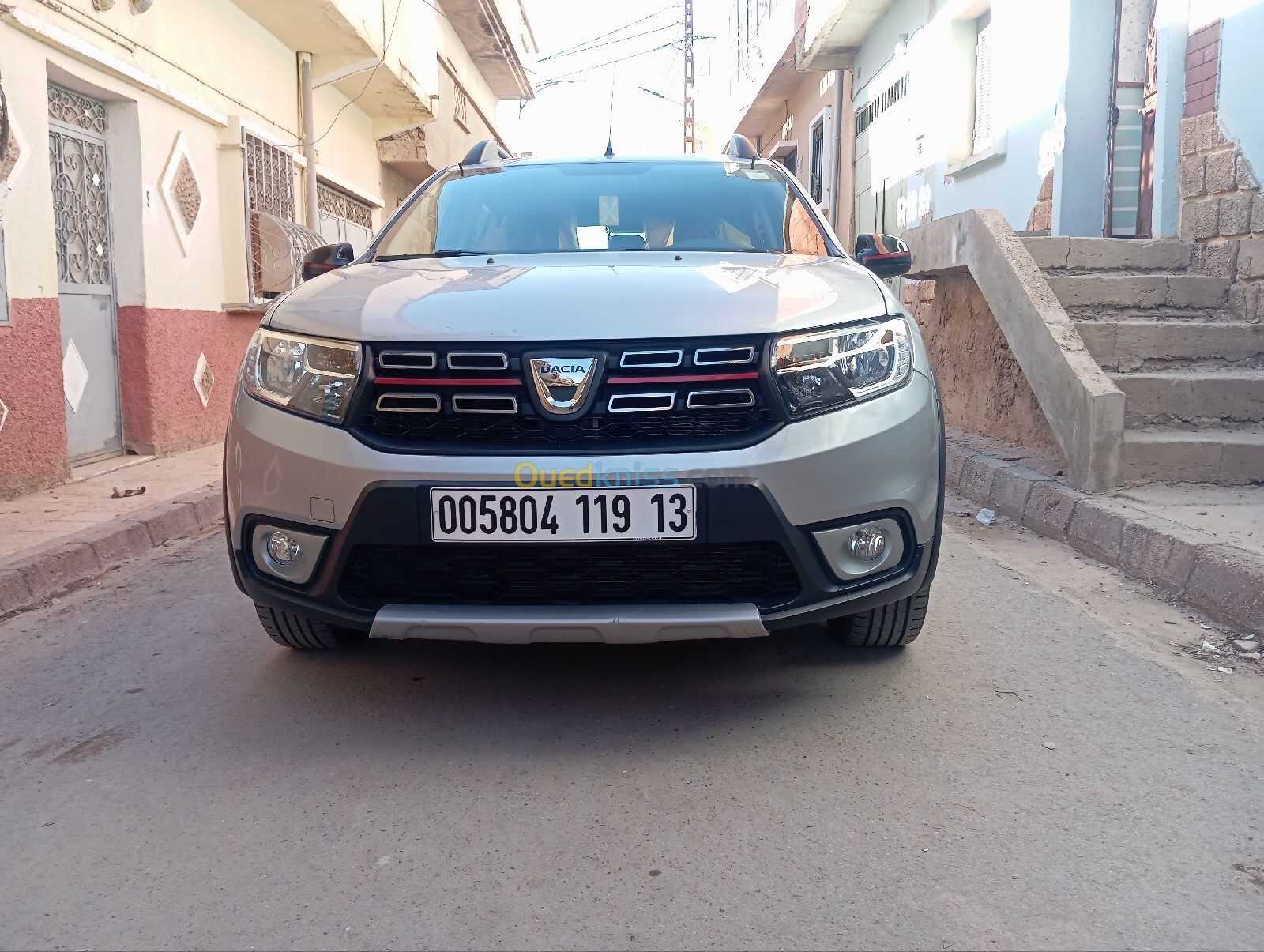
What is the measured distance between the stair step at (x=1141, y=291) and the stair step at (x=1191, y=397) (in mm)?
963

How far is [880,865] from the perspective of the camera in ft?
6.80

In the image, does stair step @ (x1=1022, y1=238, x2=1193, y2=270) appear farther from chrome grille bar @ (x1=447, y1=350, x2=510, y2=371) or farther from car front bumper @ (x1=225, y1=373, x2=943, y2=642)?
chrome grille bar @ (x1=447, y1=350, x2=510, y2=371)

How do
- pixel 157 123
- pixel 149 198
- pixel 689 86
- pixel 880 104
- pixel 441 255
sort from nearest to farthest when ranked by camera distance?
pixel 441 255 → pixel 149 198 → pixel 157 123 → pixel 880 104 → pixel 689 86

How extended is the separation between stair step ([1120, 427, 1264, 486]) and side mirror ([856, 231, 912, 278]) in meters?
1.85

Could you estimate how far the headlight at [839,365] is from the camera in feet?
8.59

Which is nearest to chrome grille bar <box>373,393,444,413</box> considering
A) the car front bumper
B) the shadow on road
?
the car front bumper

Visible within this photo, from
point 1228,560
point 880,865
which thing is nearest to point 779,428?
point 880,865

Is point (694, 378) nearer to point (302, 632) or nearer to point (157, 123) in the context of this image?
point (302, 632)

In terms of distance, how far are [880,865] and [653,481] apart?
93 centimetres

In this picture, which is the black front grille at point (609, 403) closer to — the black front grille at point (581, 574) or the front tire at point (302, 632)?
the black front grille at point (581, 574)

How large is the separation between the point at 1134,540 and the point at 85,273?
20.7 ft

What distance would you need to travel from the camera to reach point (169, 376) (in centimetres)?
788

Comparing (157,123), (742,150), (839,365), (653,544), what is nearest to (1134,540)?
(742,150)

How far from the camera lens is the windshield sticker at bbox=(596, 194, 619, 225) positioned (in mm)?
3873
